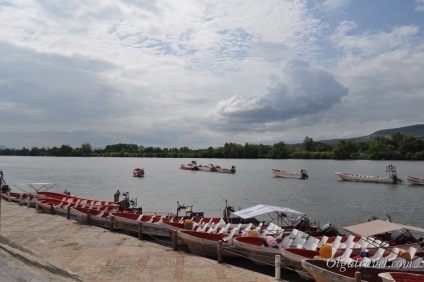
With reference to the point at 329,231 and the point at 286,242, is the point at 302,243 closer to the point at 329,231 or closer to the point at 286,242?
the point at 286,242

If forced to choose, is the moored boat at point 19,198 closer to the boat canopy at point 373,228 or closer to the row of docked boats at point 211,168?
the boat canopy at point 373,228

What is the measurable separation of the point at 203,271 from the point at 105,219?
39.8 feet

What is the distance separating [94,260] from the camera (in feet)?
53.4

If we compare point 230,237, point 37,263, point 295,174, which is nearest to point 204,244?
point 230,237

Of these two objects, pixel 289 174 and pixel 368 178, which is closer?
pixel 368 178

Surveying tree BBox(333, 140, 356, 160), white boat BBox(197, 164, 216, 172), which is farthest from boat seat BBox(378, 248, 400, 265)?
tree BBox(333, 140, 356, 160)

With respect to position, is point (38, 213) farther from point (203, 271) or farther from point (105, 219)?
point (203, 271)

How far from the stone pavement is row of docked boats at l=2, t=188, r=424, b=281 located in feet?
4.06

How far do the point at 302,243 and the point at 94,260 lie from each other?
10.1m

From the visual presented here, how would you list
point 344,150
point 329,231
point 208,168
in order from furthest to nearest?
point 344,150 → point 208,168 → point 329,231

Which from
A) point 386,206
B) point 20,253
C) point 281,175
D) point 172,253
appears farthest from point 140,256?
point 281,175

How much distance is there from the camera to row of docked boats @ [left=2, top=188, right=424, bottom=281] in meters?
14.4

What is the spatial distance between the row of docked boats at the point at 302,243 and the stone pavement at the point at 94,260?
4.06 ft

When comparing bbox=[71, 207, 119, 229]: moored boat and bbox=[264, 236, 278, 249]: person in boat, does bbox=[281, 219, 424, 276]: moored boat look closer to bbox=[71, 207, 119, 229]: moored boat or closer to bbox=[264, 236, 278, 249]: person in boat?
bbox=[264, 236, 278, 249]: person in boat
